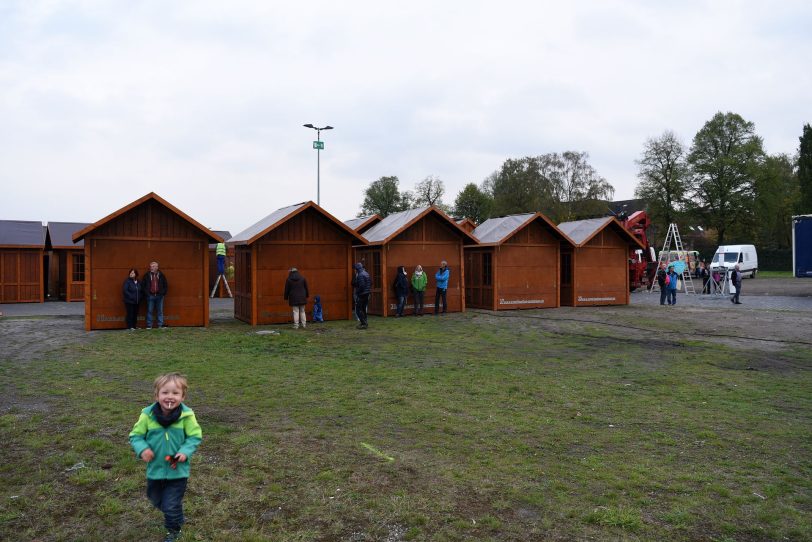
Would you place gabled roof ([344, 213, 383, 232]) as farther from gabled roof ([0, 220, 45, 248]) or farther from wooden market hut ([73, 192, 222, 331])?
gabled roof ([0, 220, 45, 248])

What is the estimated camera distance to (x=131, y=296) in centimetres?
1752

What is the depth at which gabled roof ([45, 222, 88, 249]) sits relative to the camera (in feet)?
93.1

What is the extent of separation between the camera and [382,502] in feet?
18.5

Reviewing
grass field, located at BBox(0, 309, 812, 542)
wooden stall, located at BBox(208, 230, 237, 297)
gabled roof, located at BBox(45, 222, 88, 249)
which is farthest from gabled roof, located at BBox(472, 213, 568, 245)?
gabled roof, located at BBox(45, 222, 88, 249)

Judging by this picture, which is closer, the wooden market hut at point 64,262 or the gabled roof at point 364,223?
the gabled roof at point 364,223

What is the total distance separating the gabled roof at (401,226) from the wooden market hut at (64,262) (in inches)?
508

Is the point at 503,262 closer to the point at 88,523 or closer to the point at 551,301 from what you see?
the point at 551,301

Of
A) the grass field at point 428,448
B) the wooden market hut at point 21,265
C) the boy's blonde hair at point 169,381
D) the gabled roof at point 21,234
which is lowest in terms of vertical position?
the grass field at point 428,448

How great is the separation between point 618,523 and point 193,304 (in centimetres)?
1581

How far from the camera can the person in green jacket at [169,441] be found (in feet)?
15.4

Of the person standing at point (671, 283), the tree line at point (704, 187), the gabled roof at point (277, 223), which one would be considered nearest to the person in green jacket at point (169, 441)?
the gabled roof at point (277, 223)

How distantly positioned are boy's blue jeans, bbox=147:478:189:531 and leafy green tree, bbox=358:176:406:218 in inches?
2843

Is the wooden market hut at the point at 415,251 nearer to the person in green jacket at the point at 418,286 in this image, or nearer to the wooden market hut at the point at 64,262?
the person in green jacket at the point at 418,286

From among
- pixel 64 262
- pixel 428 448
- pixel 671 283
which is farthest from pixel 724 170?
pixel 428 448
